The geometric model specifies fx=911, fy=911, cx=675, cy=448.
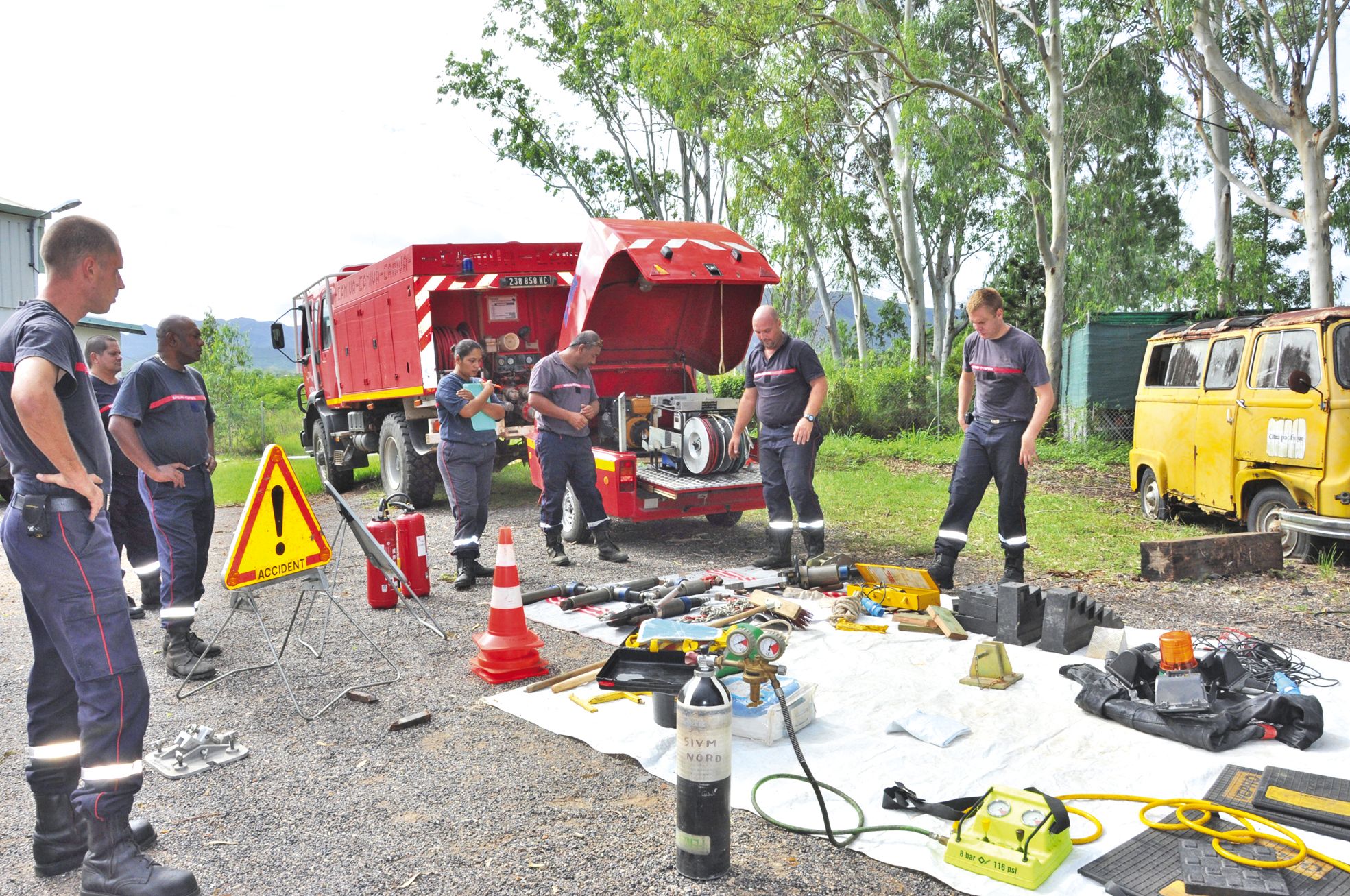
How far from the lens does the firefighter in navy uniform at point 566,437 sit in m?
7.49

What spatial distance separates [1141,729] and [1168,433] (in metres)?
5.93

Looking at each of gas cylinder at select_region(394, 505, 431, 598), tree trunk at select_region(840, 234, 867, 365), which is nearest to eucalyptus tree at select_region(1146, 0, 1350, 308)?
gas cylinder at select_region(394, 505, 431, 598)

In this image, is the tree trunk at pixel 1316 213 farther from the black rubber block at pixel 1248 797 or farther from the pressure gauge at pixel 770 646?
the pressure gauge at pixel 770 646

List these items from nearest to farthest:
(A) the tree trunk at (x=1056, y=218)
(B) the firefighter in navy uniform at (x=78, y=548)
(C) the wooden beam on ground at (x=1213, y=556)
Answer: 1. (B) the firefighter in navy uniform at (x=78, y=548)
2. (C) the wooden beam on ground at (x=1213, y=556)
3. (A) the tree trunk at (x=1056, y=218)

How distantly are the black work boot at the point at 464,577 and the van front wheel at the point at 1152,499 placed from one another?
22.2 feet

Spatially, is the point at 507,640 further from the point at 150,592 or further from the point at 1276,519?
the point at 1276,519

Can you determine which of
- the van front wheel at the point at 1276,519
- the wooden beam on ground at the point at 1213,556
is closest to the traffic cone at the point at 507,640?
the wooden beam on ground at the point at 1213,556

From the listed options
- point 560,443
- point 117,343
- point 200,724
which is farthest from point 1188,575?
point 117,343

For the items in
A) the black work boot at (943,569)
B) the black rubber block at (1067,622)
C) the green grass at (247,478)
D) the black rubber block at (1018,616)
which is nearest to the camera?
the black rubber block at (1067,622)

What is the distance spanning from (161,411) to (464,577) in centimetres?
261

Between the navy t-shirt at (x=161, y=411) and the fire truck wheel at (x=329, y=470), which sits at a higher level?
the navy t-shirt at (x=161, y=411)

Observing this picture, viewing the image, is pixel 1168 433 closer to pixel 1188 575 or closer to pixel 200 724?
pixel 1188 575

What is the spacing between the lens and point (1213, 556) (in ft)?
22.4

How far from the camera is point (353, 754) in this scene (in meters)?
3.91
